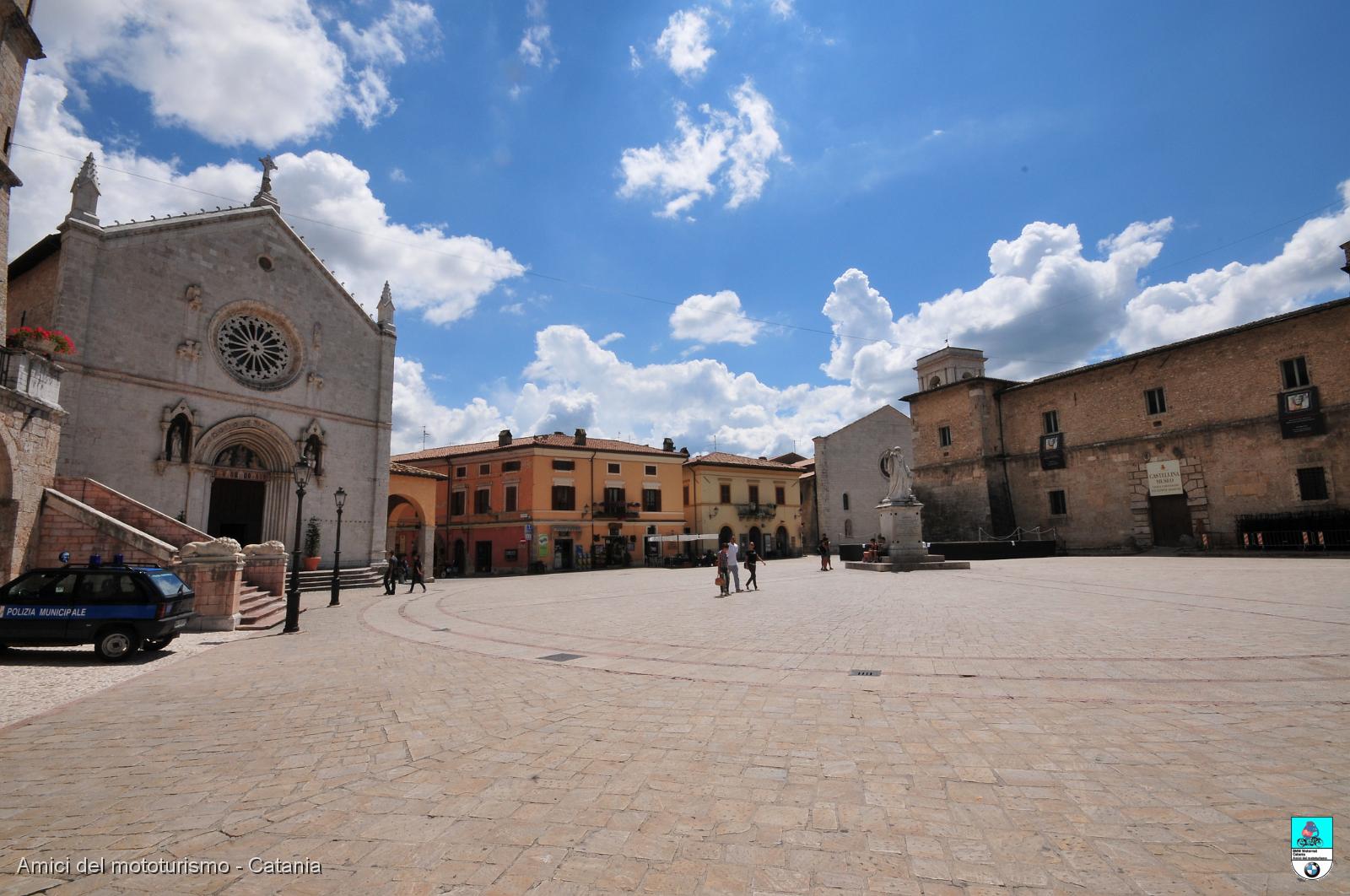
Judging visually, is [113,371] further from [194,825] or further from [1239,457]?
[1239,457]

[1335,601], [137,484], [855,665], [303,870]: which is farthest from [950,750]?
[137,484]

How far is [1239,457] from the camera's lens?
26547mm

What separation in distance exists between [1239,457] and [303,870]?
3557 cm

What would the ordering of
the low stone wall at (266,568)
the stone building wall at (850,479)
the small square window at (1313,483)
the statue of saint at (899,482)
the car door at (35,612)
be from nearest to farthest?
the car door at (35,612)
the low stone wall at (266,568)
the small square window at (1313,483)
the statue of saint at (899,482)
the stone building wall at (850,479)

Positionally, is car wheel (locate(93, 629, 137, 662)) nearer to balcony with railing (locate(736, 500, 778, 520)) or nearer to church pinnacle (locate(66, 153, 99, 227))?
church pinnacle (locate(66, 153, 99, 227))

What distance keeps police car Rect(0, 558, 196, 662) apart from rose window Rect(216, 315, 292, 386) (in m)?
15.8

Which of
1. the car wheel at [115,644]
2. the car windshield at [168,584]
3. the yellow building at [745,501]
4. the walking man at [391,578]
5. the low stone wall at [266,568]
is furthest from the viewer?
the yellow building at [745,501]

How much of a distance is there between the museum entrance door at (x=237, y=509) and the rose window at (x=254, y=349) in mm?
3953

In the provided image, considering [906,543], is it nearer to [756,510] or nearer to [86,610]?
[86,610]

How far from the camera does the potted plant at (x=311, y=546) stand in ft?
77.6

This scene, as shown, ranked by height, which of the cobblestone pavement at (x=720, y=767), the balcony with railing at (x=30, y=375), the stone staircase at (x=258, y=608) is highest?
the balcony with railing at (x=30, y=375)

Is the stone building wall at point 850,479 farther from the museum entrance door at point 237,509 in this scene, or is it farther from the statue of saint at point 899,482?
the museum entrance door at point 237,509

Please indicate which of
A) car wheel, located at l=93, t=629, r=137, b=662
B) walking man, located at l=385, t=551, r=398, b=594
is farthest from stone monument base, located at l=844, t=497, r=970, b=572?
car wheel, located at l=93, t=629, r=137, b=662

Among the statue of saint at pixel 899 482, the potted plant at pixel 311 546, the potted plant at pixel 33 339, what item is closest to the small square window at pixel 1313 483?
the statue of saint at pixel 899 482
